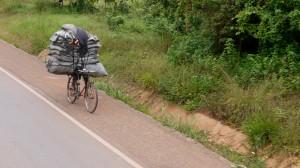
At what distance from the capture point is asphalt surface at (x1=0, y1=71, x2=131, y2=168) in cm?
863

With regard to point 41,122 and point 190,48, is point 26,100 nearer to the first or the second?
point 41,122

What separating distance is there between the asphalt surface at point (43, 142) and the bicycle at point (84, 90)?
29.4 inches

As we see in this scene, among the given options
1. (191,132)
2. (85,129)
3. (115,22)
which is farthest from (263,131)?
(115,22)

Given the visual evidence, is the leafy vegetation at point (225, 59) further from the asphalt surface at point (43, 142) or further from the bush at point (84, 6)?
the bush at point (84, 6)

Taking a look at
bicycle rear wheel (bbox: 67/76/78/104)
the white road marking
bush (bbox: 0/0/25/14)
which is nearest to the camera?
the white road marking

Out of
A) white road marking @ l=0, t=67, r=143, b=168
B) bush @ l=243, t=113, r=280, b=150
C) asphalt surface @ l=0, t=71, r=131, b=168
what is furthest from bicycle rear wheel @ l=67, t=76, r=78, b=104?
bush @ l=243, t=113, r=280, b=150

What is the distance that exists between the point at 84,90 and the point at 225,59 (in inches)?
140

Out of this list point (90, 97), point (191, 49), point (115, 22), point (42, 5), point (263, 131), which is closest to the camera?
point (263, 131)

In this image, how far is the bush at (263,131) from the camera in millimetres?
9797

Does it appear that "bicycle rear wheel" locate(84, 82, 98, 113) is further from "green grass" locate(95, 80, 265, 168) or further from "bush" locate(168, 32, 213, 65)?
"bush" locate(168, 32, 213, 65)

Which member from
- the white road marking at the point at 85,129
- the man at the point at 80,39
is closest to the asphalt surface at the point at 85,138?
the white road marking at the point at 85,129

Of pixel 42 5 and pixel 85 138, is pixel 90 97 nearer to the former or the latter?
pixel 85 138

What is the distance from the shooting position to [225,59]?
1355 cm

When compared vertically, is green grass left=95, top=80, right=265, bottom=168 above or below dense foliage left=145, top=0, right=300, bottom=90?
below
